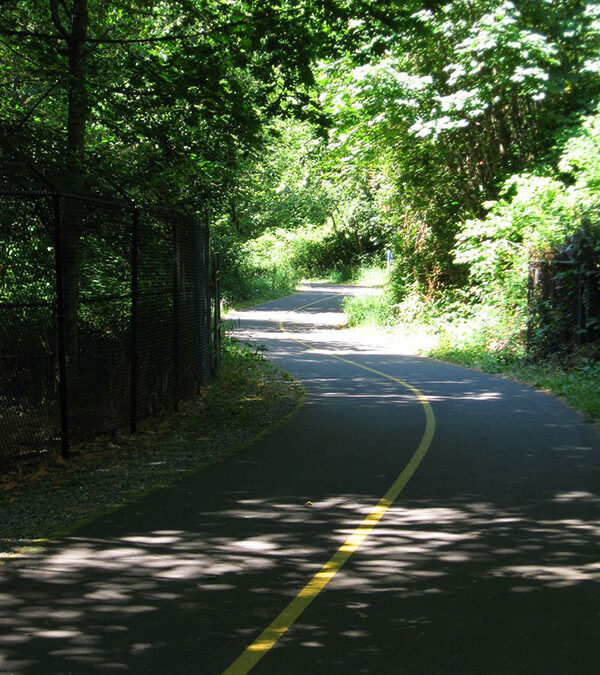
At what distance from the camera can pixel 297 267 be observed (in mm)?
70438

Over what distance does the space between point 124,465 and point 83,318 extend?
2.44 m

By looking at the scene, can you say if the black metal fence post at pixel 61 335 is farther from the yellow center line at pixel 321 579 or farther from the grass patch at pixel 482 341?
the grass patch at pixel 482 341

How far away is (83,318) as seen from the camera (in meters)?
11.0

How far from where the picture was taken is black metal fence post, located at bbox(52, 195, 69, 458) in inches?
354

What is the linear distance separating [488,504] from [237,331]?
73.2 feet

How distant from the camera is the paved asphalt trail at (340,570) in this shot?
452 centimetres

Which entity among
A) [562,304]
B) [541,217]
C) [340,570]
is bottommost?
[340,570]

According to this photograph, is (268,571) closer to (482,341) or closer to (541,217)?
(541,217)

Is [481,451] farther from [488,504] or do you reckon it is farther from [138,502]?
[138,502]

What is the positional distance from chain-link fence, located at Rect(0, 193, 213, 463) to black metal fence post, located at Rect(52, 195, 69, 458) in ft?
0.04

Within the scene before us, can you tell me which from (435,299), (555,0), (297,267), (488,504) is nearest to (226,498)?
(488,504)

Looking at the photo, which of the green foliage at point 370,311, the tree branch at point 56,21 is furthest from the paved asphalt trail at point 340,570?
the green foliage at point 370,311

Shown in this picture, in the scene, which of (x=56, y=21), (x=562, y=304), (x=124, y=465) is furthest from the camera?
(x=562, y=304)

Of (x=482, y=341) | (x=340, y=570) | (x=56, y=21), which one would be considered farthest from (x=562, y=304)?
(x=340, y=570)
